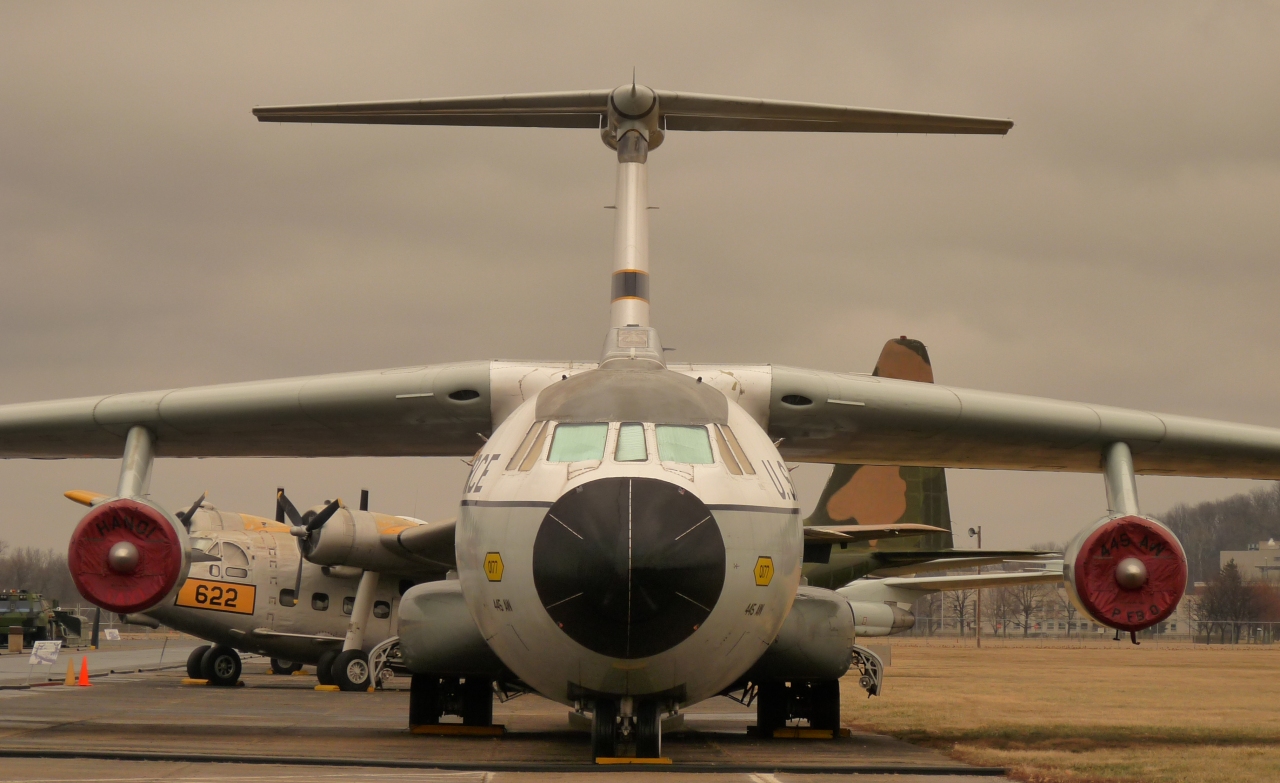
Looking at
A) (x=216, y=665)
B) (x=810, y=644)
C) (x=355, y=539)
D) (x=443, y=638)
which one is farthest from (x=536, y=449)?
(x=216, y=665)

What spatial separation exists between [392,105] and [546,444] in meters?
5.38

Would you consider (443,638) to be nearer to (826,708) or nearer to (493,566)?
(493,566)

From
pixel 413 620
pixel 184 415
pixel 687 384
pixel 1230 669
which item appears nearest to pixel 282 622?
pixel 184 415

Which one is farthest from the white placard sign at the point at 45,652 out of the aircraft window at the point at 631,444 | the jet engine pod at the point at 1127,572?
the jet engine pod at the point at 1127,572

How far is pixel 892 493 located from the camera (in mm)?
33906

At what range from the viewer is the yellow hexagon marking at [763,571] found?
373 inches

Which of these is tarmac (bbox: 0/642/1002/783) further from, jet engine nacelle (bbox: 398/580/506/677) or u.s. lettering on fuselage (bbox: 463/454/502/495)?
u.s. lettering on fuselage (bbox: 463/454/502/495)

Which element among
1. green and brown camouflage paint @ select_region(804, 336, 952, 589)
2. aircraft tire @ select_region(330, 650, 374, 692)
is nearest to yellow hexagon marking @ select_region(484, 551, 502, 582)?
aircraft tire @ select_region(330, 650, 374, 692)

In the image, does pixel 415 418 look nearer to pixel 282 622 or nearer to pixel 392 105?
pixel 392 105

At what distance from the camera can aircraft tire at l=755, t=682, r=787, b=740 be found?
13.9 metres

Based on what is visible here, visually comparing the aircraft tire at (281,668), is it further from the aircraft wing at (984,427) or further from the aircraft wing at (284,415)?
the aircraft wing at (984,427)

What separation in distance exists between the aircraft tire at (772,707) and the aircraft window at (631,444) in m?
5.02

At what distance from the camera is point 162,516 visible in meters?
12.7

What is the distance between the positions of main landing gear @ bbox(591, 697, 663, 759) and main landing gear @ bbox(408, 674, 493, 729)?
120 inches
